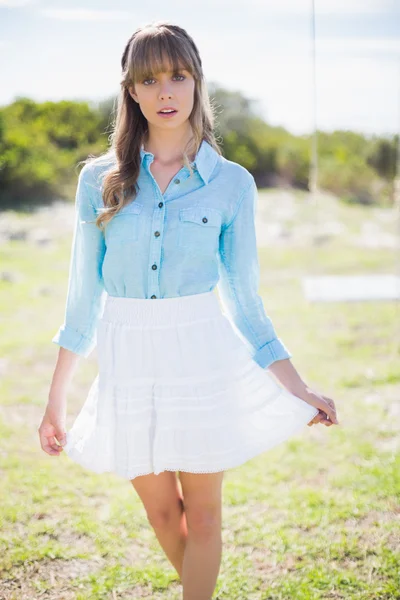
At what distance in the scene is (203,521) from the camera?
1.78m

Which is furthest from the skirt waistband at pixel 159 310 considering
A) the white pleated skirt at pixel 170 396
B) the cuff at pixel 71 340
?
the cuff at pixel 71 340

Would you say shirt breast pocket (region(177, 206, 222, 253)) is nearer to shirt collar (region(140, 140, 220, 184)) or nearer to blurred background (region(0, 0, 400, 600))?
shirt collar (region(140, 140, 220, 184))

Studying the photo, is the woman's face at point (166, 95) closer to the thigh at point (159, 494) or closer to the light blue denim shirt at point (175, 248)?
the light blue denim shirt at point (175, 248)

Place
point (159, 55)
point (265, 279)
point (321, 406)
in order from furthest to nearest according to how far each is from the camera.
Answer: point (265, 279) → point (321, 406) → point (159, 55)

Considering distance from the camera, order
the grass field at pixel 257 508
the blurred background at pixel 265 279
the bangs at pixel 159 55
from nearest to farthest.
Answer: the bangs at pixel 159 55 → the grass field at pixel 257 508 → the blurred background at pixel 265 279

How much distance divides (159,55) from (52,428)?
1.06m

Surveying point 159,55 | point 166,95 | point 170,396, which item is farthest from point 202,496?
point 159,55

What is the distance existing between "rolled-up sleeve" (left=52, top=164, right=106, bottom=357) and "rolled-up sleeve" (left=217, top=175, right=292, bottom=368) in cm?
36

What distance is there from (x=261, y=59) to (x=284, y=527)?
25.5 ft

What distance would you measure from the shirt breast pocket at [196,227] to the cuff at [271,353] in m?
0.32

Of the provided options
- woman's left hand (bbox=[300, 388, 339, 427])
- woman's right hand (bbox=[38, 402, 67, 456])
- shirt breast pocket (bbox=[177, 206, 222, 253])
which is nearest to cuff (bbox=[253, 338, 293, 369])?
woman's left hand (bbox=[300, 388, 339, 427])

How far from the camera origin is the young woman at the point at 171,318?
5.50ft

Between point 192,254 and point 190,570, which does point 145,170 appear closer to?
point 192,254

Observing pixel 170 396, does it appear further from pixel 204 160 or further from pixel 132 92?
pixel 132 92
